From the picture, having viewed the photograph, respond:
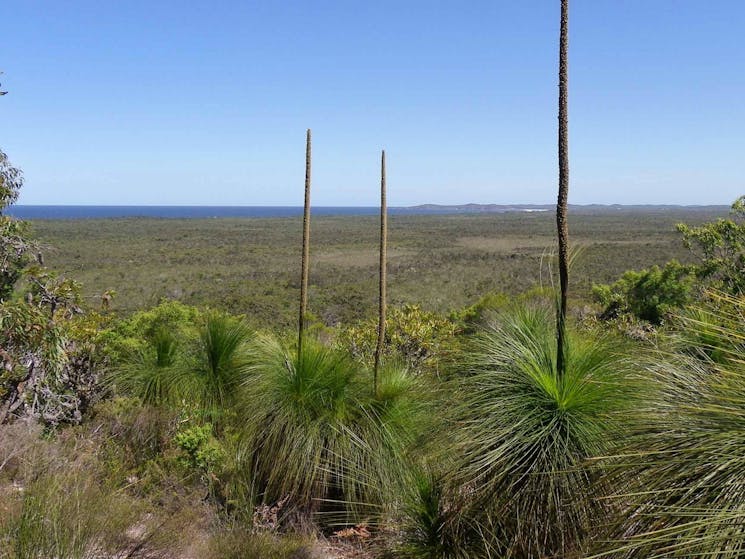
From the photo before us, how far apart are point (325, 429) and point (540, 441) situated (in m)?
2.22

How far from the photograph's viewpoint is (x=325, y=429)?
178 inches

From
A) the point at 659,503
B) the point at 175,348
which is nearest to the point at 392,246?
the point at 175,348

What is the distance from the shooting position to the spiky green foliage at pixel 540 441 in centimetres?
262

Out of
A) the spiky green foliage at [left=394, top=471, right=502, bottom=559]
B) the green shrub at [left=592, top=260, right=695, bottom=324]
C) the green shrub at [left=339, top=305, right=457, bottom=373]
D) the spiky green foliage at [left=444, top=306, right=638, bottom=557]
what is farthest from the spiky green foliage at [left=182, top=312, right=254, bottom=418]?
the green shrub at [left=592, top=260, right=695, bottom=324]

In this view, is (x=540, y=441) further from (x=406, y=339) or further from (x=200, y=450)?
(x=406, y=339)

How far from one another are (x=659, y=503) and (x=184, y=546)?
3.22m

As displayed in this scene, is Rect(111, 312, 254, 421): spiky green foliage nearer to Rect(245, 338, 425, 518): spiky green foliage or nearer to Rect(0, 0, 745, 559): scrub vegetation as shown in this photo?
Rect(0, 0, 745, 559): scrub vegetation

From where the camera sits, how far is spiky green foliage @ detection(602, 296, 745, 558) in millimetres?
1688

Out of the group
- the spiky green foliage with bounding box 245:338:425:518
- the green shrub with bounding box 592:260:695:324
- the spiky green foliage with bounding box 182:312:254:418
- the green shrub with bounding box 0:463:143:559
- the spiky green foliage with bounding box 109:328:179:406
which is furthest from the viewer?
the green shrub with bounding box 592:260:695:324

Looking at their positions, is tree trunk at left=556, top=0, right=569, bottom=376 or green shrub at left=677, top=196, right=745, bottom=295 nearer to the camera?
tree trunk at left=556, top=0, right=569, bottom=376

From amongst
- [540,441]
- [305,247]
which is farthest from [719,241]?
[540,441]

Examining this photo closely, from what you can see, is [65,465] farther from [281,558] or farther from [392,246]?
[392,246]

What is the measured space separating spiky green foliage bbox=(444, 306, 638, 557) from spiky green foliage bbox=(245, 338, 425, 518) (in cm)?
135

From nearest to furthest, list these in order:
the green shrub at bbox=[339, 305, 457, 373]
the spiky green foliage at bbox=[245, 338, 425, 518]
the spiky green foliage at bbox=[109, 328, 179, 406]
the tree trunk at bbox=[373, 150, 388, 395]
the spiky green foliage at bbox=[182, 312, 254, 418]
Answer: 1. the spiky green foliage at bbox=[245, 338, 425, 518]
2. the tree trunk at bbox=[373, 150, 388, 395]
3. the spiky green foliage at bbox=[182, 312, 254, 418]
4. the spiky green foliage at bbox=[109, 328, 179, 406]
5. the green shrub at bbox=[339, 305, 457, 373]
